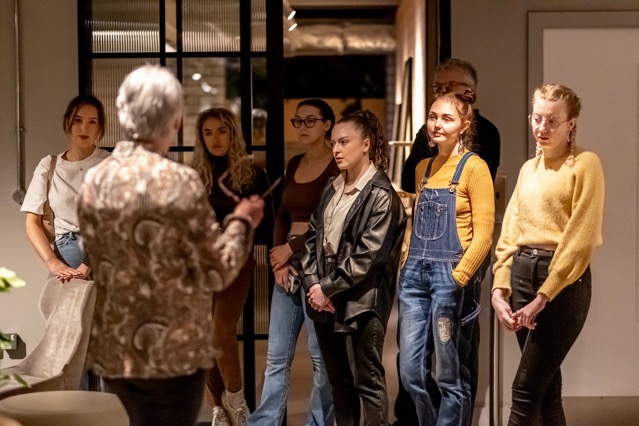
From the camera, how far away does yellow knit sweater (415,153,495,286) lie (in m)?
4.04

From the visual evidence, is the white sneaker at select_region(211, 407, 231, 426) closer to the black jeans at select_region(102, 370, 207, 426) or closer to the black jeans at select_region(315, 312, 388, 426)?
the black jeans at select_region(315, 312, 388, 426)

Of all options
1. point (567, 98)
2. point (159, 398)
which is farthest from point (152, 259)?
point (567, 98)

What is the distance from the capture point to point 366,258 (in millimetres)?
4113

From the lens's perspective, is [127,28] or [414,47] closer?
[127,28]

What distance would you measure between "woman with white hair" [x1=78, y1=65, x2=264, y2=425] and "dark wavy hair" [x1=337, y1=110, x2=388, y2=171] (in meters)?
1.39

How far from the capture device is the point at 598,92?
5039 mm

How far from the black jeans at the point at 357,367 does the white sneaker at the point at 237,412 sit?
59 centimetres

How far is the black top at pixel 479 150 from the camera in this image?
449 cm

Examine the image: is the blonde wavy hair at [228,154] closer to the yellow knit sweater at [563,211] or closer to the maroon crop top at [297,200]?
the maroon crop top at [297,200]

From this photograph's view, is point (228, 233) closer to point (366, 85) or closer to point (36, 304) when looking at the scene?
point (36, 304)

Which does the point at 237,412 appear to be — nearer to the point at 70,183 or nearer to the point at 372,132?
the point at 70,183

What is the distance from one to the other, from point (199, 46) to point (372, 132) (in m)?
1.23

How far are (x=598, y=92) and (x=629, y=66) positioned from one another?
0.66ft

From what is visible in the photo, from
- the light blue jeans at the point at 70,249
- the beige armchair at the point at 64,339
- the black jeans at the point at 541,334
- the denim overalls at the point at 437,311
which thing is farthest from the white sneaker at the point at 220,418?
the black jeans at the point at 541,334
